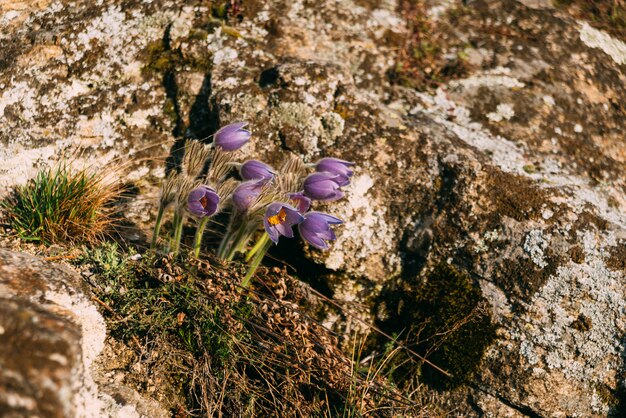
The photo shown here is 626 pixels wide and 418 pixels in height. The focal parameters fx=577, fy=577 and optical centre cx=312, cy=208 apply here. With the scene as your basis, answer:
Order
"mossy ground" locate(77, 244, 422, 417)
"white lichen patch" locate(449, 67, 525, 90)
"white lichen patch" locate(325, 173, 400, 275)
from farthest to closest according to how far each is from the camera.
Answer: "white lichen patch" locate(449, 67, 525, 90) < "white lichen patch" locate(325, 173, 400, 275) < "mossy ground" locate(77, 244, 422, 417)

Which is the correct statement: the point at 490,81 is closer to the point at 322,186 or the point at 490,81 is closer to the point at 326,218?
the point at 322,186

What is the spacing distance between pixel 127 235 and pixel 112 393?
1052 millimetres

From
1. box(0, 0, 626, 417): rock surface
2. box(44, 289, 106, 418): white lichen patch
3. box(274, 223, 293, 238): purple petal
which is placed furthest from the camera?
box(0, 0, 626, 417): rock surface

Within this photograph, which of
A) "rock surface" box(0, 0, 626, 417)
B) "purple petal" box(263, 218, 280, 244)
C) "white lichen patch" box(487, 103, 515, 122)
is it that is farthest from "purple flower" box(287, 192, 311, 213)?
"white lichen patch" box(487, 103, 515, 122)

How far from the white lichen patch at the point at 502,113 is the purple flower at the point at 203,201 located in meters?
1.99

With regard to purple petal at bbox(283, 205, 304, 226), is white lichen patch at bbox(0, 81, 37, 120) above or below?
below

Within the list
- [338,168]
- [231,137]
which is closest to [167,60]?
[231,137]

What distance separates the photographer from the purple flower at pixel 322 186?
2686 mm

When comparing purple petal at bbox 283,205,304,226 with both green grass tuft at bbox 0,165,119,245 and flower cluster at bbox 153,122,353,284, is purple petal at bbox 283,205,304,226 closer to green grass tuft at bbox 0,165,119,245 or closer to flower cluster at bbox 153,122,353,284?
flower cluster at bbox 153,122,353,284

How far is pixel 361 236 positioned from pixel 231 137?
86 cm

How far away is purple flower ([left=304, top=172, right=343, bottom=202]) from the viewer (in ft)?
8.81

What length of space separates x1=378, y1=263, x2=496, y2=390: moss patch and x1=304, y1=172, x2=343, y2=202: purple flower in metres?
0.68

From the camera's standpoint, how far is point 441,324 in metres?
2.89

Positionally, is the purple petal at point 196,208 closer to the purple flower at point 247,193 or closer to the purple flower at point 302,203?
the purple flower at point 247,193
